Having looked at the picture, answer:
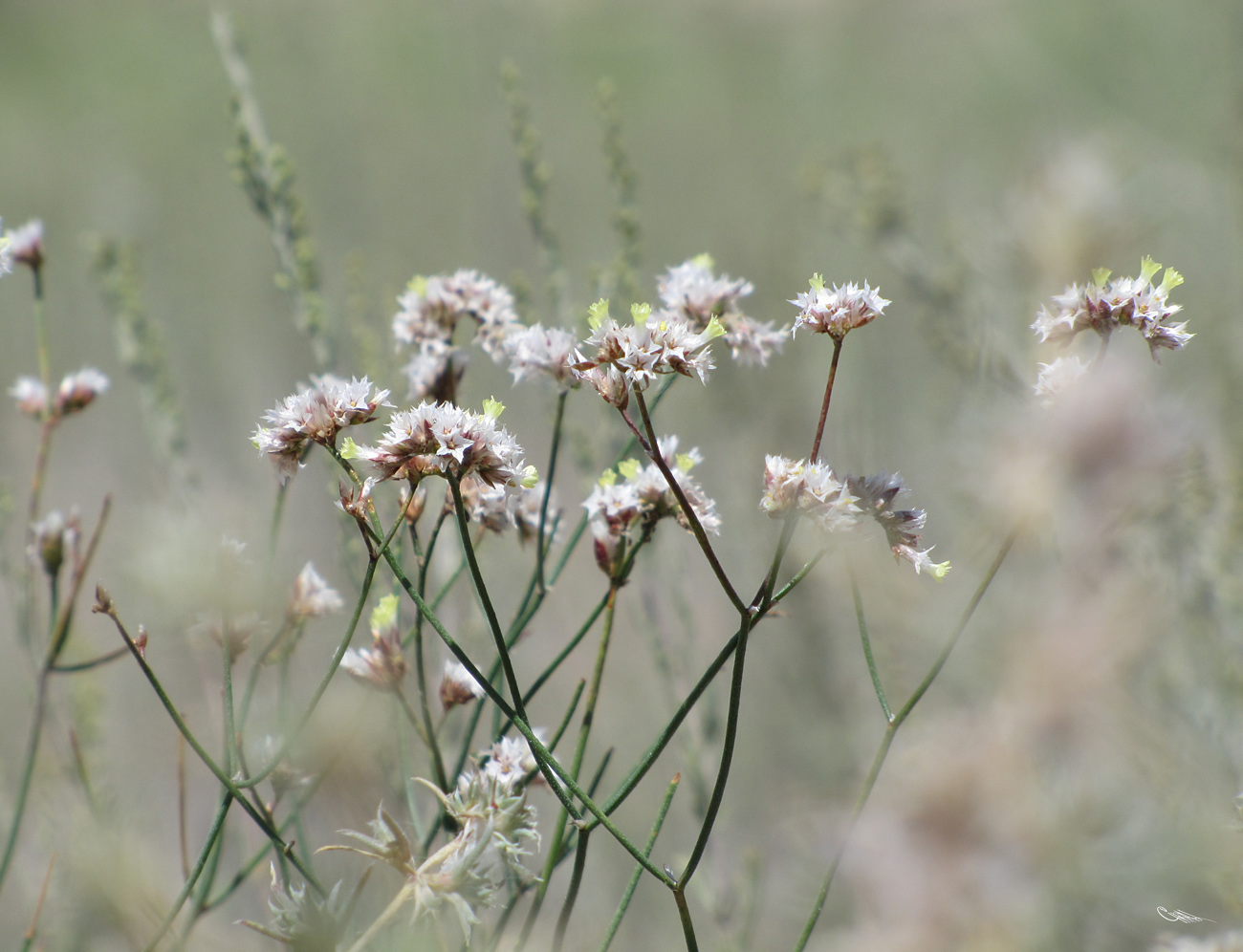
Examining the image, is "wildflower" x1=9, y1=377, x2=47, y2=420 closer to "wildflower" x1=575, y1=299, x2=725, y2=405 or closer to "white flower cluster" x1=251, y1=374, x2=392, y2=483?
"white flower cluster" x1=251, y1=374, x2=392, y2=483

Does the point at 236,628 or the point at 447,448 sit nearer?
the point at 447,448

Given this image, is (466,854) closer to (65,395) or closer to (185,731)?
(185,731)

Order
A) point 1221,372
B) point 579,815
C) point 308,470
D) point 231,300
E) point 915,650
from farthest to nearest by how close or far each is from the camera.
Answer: point 231,300
point 308,470
point 915,650
point 1221,372
point 579,815

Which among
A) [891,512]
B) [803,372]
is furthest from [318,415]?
[803,372]

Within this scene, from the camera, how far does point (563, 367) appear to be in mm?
509

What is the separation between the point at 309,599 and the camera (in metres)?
0.55

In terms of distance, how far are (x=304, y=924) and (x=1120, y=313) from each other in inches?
19.8

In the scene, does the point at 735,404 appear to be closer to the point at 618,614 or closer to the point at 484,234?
the point at 618,614

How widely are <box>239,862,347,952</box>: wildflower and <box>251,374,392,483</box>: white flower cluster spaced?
0.67ft

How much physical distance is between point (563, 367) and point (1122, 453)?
0.99ft

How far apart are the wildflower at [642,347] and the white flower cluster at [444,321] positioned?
0.16 m

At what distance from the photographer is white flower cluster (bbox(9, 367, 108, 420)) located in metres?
0.68

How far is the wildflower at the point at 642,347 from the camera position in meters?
0.43

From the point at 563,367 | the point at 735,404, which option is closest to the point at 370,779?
the point at 563,367
